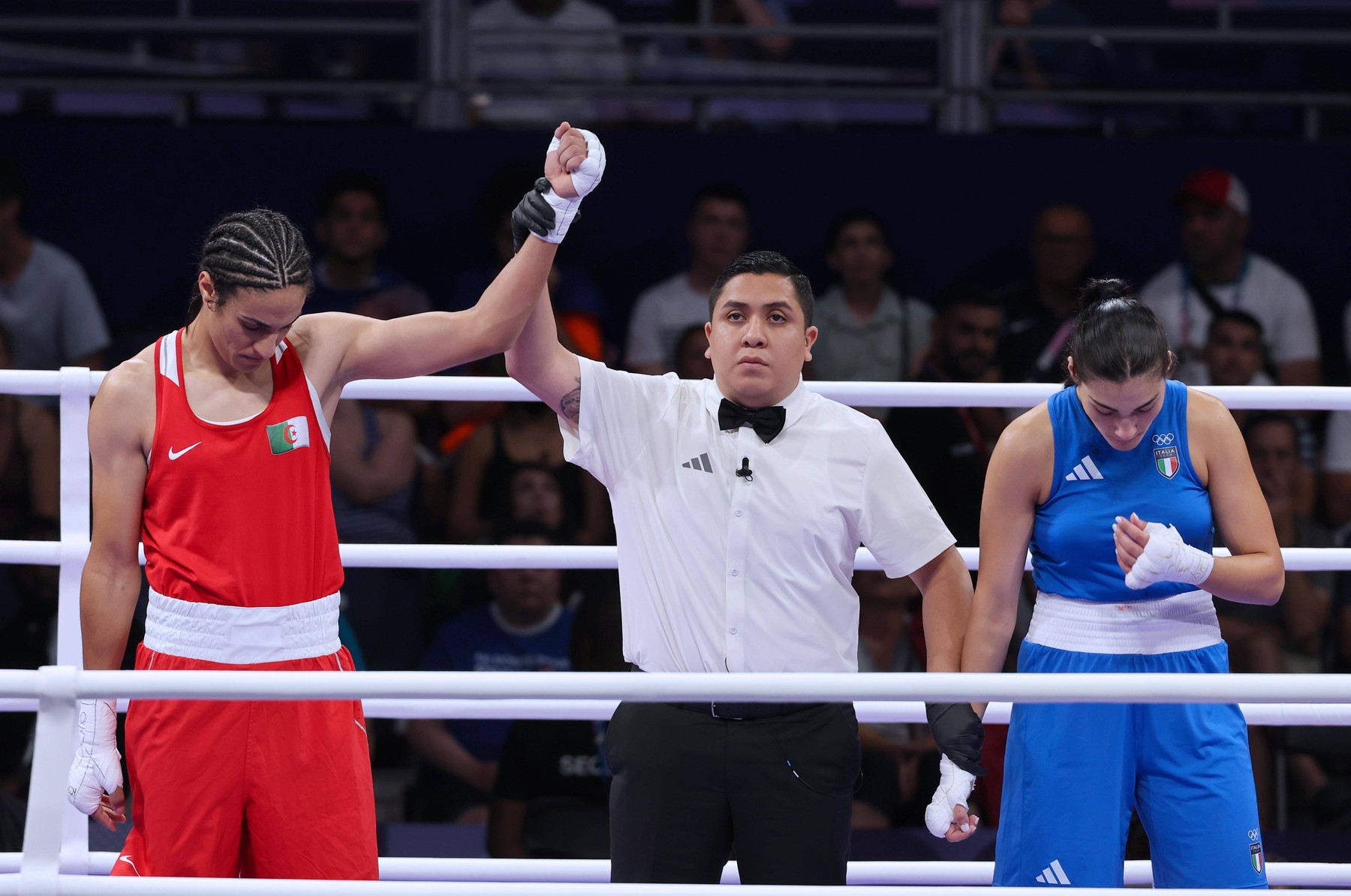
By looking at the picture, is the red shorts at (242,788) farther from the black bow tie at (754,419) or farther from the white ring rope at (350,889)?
the black bow tie at (754,419)

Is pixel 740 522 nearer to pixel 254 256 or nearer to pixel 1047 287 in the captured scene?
pixel 254 256

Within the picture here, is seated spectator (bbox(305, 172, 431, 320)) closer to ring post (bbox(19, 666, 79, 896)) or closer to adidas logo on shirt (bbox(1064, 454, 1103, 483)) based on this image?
adidas logo on shirt (bbox(1064, 454, 1103, 483))


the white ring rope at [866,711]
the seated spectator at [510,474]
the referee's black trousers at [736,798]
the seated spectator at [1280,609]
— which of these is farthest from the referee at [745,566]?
the seated spectator at [1280,609]

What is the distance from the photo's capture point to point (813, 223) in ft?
15.9

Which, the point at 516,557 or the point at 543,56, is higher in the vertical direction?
the point at 543,56

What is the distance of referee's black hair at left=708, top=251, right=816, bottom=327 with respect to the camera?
2266 millimetres

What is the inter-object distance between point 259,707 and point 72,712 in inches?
16.1

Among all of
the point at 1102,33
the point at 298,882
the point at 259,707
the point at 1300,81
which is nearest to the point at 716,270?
the point at 1102,33

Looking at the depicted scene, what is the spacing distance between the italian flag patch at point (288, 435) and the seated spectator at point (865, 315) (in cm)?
259

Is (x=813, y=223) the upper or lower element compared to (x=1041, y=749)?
upper

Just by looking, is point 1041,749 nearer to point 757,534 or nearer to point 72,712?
point 757,534

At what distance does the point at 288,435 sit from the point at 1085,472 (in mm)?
1179

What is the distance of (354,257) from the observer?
177 inches

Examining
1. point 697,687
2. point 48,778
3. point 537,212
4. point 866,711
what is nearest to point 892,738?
point 866,711
